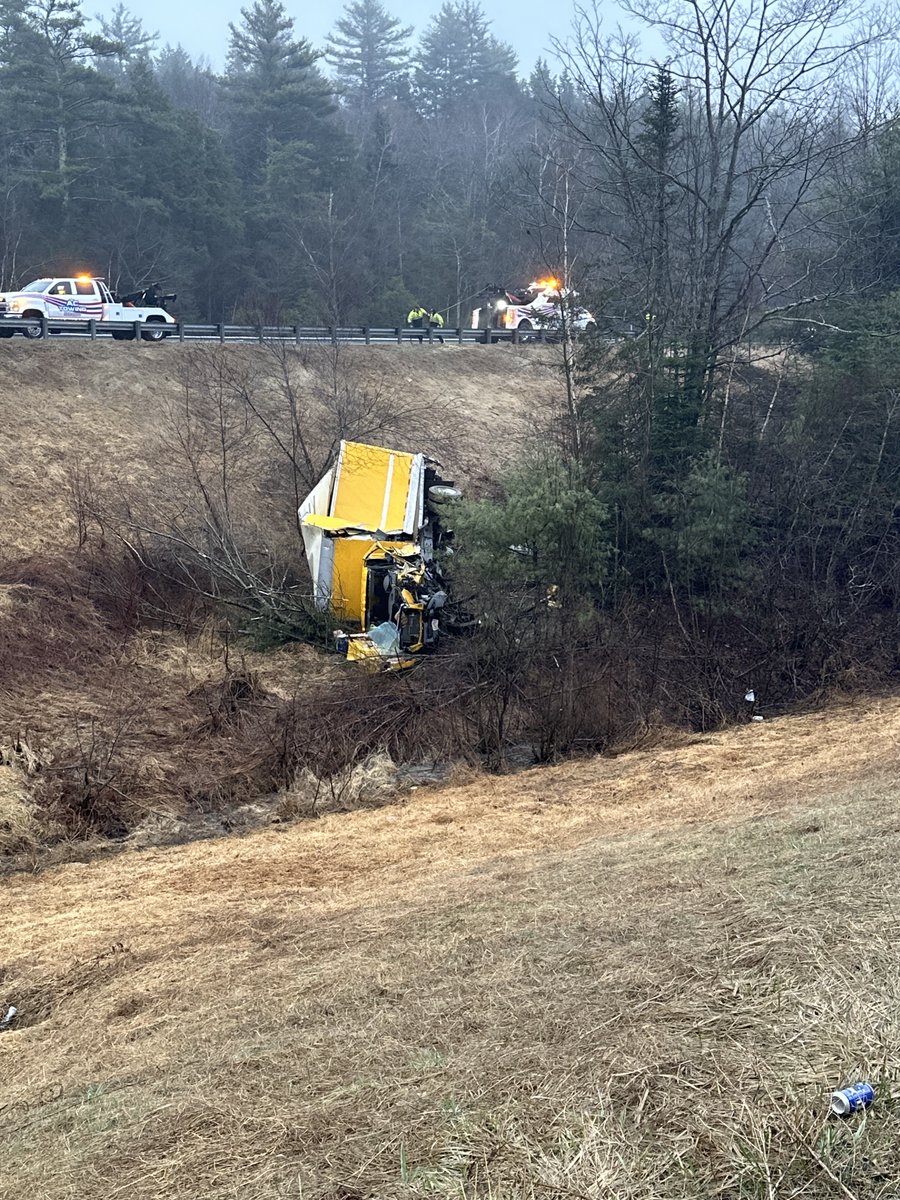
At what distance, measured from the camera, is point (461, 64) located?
83.9 m

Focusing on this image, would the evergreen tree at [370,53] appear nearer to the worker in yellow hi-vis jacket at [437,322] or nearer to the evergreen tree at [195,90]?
the evergreen tree at [195,90]

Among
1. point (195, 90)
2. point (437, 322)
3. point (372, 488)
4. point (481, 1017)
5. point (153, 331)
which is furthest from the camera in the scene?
point (195, 90)

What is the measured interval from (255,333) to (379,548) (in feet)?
49.6

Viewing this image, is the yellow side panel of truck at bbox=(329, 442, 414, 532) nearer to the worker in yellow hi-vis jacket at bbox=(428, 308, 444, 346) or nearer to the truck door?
the truck door

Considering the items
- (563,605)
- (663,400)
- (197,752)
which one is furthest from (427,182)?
(197,752)

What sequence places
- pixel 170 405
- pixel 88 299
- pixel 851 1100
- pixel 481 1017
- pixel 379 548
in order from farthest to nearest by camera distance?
pixel 88 299 < pixel 170 405 < pixel 379 548 < pixel 481 1017 < pixel 851 1100

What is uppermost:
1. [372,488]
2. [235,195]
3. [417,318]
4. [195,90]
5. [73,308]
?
[195,90]

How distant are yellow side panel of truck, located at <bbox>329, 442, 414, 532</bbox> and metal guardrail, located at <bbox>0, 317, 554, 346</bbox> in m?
9.86

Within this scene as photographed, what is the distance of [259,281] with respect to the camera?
4572 cm

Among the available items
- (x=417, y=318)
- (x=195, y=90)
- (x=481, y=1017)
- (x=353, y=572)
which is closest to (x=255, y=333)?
(x=417, y=318)

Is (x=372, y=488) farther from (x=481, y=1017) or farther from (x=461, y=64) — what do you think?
(x=461, y=64)

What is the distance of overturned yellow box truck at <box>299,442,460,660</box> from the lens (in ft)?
64.6

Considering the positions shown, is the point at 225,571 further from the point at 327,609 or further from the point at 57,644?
the point at 57,644

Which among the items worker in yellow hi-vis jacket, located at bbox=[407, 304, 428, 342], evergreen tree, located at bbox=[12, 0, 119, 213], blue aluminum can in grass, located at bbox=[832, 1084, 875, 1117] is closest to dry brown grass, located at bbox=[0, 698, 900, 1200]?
blue aluminum can in grass, located at bbox=[832, 1084, 875, 1117]
